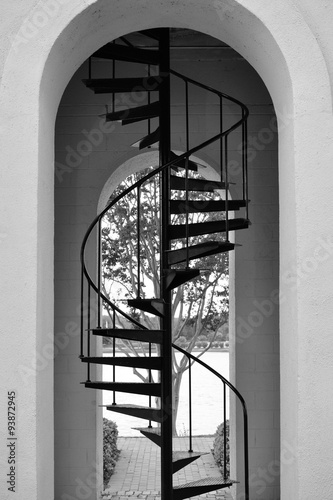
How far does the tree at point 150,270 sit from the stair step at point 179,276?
3.54 m

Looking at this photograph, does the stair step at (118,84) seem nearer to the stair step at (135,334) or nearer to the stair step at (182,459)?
the stair step at (135,334)

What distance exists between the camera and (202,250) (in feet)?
15.5

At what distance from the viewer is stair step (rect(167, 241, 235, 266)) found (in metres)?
4.66

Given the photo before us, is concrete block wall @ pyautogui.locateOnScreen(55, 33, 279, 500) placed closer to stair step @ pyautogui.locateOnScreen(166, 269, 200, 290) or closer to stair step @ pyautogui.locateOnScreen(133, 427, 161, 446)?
stair step @ pyautogui.locateOnScreen(133, 427, 161, 446)

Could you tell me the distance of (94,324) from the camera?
622 cm

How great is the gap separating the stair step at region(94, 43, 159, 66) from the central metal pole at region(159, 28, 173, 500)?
0.38 feet

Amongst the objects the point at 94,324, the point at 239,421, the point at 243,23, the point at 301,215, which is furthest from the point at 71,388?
the point at 243,23

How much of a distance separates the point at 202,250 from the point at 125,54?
1.69 m

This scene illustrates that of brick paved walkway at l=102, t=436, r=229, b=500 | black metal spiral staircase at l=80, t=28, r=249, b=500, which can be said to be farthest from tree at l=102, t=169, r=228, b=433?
black metal spiral staircase at l=80, t=28, r=249, b=500

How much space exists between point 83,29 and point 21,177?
3.51 feet

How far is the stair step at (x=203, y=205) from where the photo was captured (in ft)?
16.8

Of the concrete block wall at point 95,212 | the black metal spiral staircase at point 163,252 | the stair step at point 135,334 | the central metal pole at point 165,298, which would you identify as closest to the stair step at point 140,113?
the black metal spiral staircase at point 163,252

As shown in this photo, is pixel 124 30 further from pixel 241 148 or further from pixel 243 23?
pixel 241 148

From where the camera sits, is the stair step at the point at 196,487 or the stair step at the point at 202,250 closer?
the stair step at the point at 202,250
